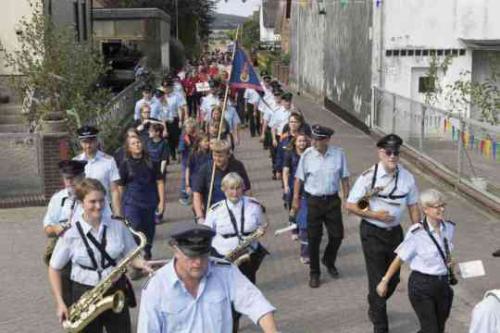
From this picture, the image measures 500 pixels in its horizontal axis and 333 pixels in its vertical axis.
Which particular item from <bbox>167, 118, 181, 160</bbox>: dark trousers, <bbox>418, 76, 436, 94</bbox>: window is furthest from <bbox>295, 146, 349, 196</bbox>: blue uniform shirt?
<bbox>418, 76, 436, 94</bbox>: window

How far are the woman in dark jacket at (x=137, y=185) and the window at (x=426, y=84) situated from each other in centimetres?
1053

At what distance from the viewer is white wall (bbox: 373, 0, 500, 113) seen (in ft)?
69.9

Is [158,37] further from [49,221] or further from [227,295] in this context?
[227,295]

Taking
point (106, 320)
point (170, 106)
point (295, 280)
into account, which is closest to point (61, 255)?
point (106, 320)

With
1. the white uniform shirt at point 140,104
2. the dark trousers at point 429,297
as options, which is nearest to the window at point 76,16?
the white uniform shirt at point 140,104

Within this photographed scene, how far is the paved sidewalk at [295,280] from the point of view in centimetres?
798

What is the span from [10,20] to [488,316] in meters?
19.0

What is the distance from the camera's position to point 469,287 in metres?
9.09

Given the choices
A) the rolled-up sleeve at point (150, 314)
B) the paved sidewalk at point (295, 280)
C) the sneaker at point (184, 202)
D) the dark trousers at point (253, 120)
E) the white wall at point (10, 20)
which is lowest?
the paved sidewalk at point (295, 280)

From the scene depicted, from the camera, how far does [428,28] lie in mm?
21875

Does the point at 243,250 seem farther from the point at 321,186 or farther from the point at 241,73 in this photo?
the point at 241,73

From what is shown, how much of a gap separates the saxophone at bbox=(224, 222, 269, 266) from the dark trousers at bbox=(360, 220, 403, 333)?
1030 mm

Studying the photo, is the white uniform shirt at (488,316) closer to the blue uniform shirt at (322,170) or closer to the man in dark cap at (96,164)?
the blue uniform shirt at (322,170)

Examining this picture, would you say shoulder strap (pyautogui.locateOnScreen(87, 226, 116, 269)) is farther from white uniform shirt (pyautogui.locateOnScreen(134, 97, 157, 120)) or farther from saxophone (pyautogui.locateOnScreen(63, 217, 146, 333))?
white uniform shirt (pyautogui.locateOnScreen(134, 97, 157, 120))
